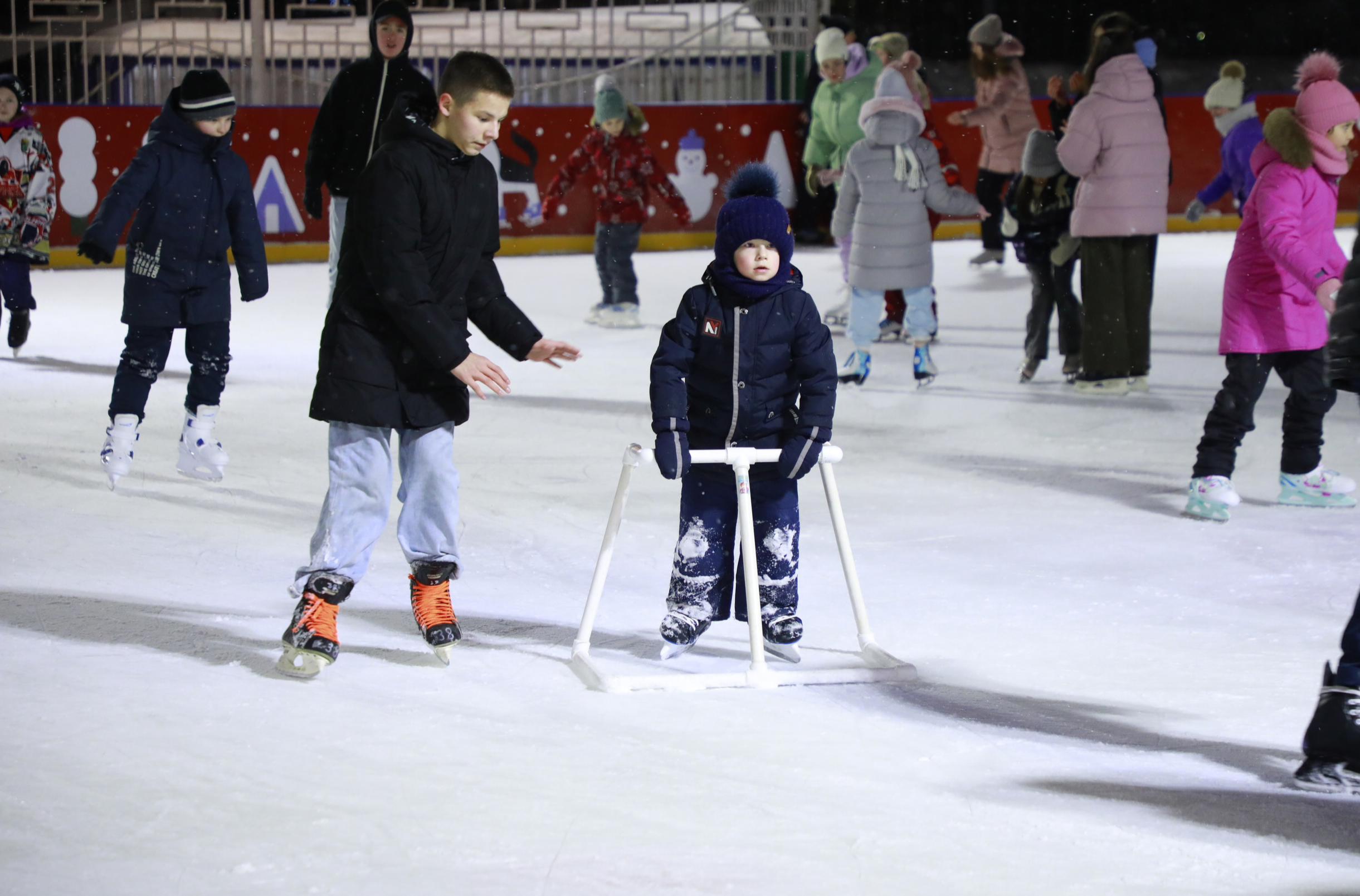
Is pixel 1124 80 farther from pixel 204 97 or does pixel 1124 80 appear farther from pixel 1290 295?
pixel 204 97

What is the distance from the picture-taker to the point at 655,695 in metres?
3.50

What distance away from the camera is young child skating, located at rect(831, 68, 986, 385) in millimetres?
7539

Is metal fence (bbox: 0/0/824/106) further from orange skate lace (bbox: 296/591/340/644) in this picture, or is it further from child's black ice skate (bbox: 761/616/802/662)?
child's black ice skate (bbox: 761/616/802/662)

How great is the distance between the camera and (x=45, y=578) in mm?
4398

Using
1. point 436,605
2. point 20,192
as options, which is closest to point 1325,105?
point 436,605

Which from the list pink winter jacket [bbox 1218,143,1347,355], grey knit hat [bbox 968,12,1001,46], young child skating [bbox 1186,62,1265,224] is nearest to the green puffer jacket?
young child skating [bbox 1186,62,1265,224]

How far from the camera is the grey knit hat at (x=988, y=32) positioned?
11805 mm

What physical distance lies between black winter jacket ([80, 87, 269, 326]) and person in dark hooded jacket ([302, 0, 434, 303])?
3.98ft

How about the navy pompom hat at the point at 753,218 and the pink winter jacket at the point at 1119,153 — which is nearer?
the navy pompom hat at the point at 753,218

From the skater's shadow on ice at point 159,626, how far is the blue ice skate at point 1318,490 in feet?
10.3

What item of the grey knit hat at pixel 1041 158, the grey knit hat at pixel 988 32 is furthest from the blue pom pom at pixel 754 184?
the grey knit hat at pixel 988 32

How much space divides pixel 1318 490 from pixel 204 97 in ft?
12.8

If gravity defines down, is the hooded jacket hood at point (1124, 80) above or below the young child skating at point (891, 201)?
above

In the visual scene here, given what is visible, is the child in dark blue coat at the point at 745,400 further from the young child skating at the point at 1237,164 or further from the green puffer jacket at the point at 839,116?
the green puffer jacket at the point at 839,116
